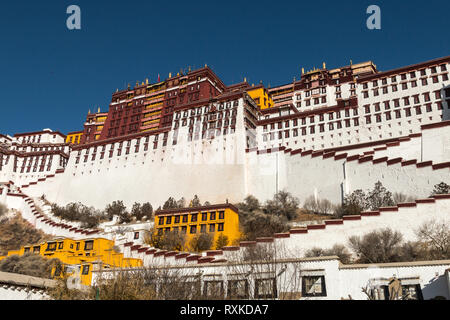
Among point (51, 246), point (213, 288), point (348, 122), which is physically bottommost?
point (213, 288)

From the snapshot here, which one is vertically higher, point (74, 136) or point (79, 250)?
point (74, 136)

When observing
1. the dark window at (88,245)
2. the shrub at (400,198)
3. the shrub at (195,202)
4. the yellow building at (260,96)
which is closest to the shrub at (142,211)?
the shrub at (195,202)

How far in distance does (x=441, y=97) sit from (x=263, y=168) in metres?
23.2

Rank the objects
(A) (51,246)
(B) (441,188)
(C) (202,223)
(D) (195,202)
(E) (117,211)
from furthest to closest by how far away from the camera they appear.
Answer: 1. (E) (117,211)
2. (D) (195,202)
3. (C) (202,223)
4. (A) (51,246)
5. (B) (441,188)

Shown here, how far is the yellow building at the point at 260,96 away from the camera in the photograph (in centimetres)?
7132

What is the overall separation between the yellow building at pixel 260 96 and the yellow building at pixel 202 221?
33.0 m

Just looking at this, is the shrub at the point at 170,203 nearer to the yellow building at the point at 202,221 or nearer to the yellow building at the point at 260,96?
the yellow building at the point at 202,221

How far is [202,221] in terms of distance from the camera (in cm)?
4019

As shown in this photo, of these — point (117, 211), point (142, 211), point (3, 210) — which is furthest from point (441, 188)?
point (3, 210)

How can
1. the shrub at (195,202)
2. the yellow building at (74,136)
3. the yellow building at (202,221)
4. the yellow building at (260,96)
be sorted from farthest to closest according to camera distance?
the yellow building at (74,136) < the yellow building at (260,96) < the shrub at (195,202) < the yellow building at (202,221)

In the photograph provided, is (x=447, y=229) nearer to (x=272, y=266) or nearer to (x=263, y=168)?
(x=272, y=266)

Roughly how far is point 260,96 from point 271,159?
24.4 m

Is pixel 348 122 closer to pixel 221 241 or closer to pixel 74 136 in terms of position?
pixel 221 241
